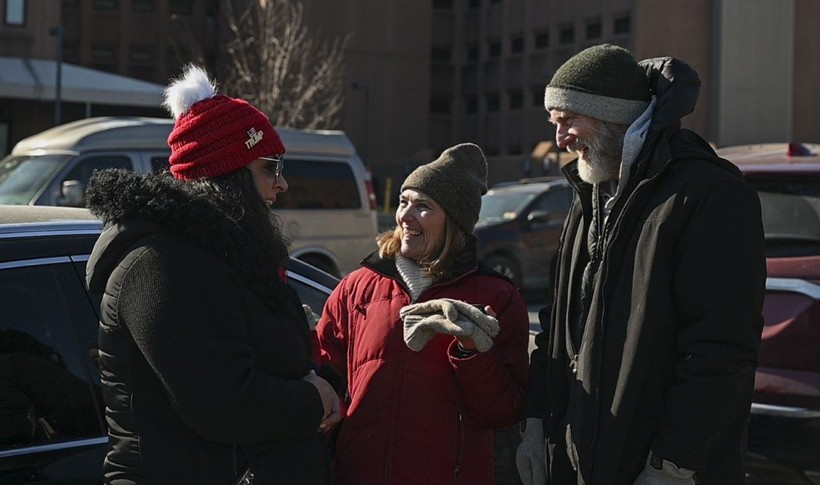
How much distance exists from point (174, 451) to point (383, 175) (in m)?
46.7

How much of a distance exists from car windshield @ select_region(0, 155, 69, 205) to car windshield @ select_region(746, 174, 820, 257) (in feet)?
28.8

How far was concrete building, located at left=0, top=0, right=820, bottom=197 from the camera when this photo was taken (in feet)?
155

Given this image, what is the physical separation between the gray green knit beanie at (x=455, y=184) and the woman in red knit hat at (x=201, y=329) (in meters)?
0.92

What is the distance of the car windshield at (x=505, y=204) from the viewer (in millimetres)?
17500

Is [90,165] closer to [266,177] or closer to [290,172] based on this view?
[290,172]

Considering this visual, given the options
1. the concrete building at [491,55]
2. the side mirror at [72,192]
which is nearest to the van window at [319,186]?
the side mirror at [72,192]

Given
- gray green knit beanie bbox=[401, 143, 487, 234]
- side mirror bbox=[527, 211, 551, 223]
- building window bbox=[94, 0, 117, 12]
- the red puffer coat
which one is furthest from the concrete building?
the red puffer coat

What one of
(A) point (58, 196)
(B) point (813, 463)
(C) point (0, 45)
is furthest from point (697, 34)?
(B) point (813, 463)

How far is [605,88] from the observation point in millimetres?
3156

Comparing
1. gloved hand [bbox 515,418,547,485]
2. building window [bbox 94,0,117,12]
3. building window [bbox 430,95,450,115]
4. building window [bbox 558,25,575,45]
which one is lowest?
gloved hand [bbox 515,418,547,485]

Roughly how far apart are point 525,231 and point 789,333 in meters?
12.2

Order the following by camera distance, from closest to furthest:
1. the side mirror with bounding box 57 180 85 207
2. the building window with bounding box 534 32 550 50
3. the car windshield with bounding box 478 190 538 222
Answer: the side mirror with bounding box 57 180 85 207, the car windshield with bounding box 478 190 538 222, the building window with bounding box 534 32 550 50

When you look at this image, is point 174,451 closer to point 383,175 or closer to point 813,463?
point 813,463

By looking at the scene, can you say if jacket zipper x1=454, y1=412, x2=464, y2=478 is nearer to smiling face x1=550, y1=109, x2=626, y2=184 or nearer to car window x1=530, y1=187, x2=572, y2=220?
smiling face x1=550, y1=109, x2=626, y2=184
